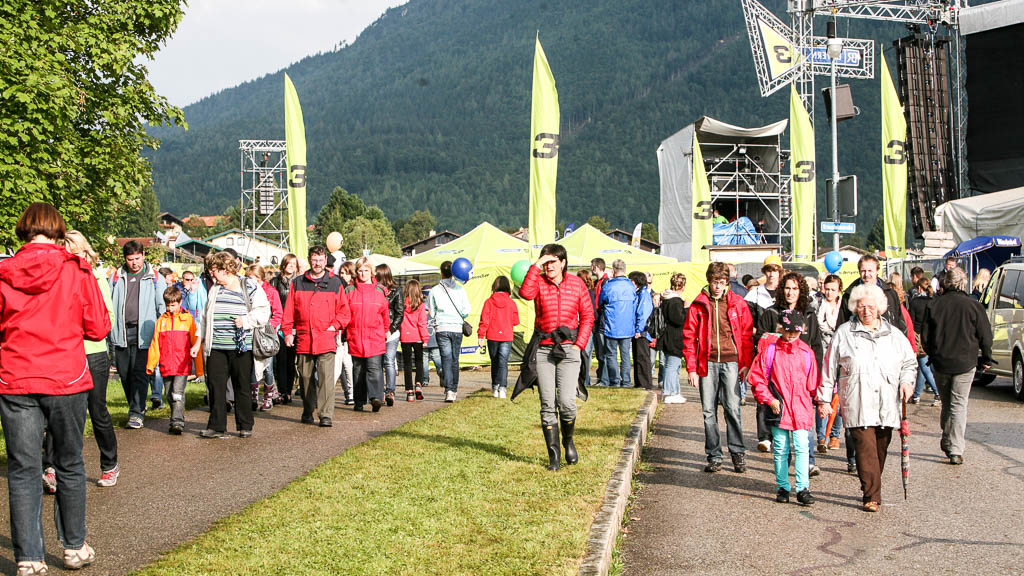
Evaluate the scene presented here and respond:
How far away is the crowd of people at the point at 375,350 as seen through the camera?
16.6 feet

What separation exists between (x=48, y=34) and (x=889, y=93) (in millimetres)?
19748

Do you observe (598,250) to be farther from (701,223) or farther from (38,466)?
(38,466)

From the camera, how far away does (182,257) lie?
341 ft

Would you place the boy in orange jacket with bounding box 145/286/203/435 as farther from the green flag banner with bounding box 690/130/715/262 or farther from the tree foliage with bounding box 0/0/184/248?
the green flag banner with bounding box 690/130/715/262

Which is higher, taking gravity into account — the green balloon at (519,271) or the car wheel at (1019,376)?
the green balloon at (519,271)

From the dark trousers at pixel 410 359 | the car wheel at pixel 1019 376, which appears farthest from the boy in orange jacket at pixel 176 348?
the car wheel at pixel 1019 376

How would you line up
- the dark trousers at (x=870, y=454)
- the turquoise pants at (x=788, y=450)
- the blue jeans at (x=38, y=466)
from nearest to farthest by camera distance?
the blue jeans at (x=38, y=466)
the dark trousers at (x=870, y=454)
the turquoise pants at (x=788, y=450)

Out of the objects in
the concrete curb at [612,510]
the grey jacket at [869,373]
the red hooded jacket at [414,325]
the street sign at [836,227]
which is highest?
the street sign at [836,227]

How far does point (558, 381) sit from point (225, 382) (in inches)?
145

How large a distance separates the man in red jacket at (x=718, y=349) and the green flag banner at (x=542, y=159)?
921 centimetres

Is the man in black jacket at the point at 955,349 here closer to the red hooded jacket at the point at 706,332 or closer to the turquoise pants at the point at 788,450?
the red hooded jacket at the point at 706,332

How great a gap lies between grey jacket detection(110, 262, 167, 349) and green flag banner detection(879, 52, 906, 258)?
723 inches

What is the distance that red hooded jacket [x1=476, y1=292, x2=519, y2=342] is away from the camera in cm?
1373

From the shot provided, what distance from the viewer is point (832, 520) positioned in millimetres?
6922
